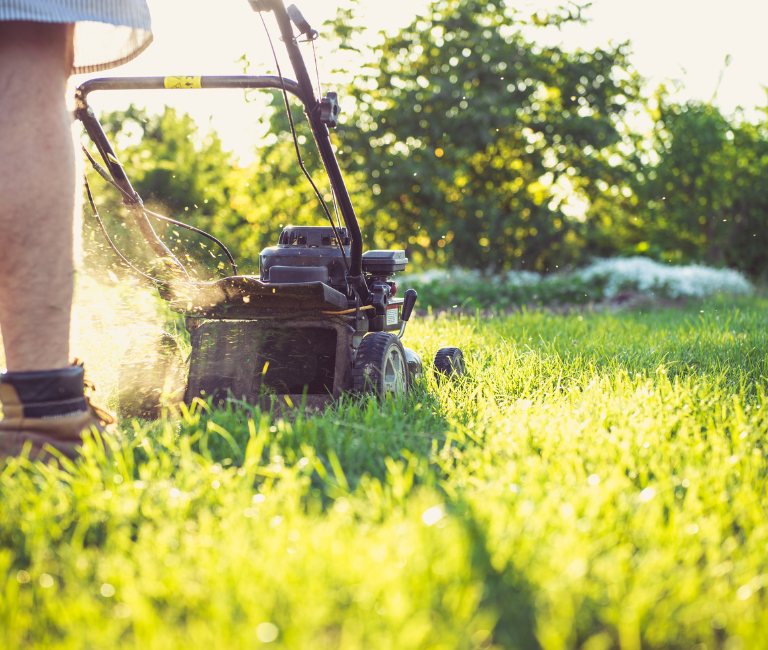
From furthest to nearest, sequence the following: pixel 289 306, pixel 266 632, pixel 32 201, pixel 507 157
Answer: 1. pixel 507 157
2. pixel 289 306
3. pixel 32 201
4. pixel 266 632

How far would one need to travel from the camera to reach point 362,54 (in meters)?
9.40

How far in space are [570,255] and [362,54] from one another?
4090 millimetres

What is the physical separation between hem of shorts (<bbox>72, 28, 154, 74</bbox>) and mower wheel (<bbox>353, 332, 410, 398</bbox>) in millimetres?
1132

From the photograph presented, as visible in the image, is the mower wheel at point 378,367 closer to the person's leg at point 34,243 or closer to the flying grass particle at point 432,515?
the person's leg at point 34,243

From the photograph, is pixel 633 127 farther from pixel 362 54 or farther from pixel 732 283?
pixel 362 54

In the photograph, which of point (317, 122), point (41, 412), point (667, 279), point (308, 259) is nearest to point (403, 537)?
point (41, 412)

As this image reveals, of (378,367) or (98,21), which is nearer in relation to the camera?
(98,21)

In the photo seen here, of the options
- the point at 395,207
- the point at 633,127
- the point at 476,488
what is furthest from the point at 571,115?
the point at 476,488

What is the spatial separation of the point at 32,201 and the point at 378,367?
1181 mm

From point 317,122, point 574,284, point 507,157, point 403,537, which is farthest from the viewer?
point 507,157

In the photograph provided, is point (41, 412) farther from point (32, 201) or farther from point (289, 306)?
point (289, 306)

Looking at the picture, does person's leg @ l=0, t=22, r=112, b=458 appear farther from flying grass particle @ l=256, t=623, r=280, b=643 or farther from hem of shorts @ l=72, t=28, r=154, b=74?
flying grass particle @ l=256, t=623, r=280, b=643

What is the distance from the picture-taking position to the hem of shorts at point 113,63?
193 cm

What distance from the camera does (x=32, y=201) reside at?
1521 millimetres
